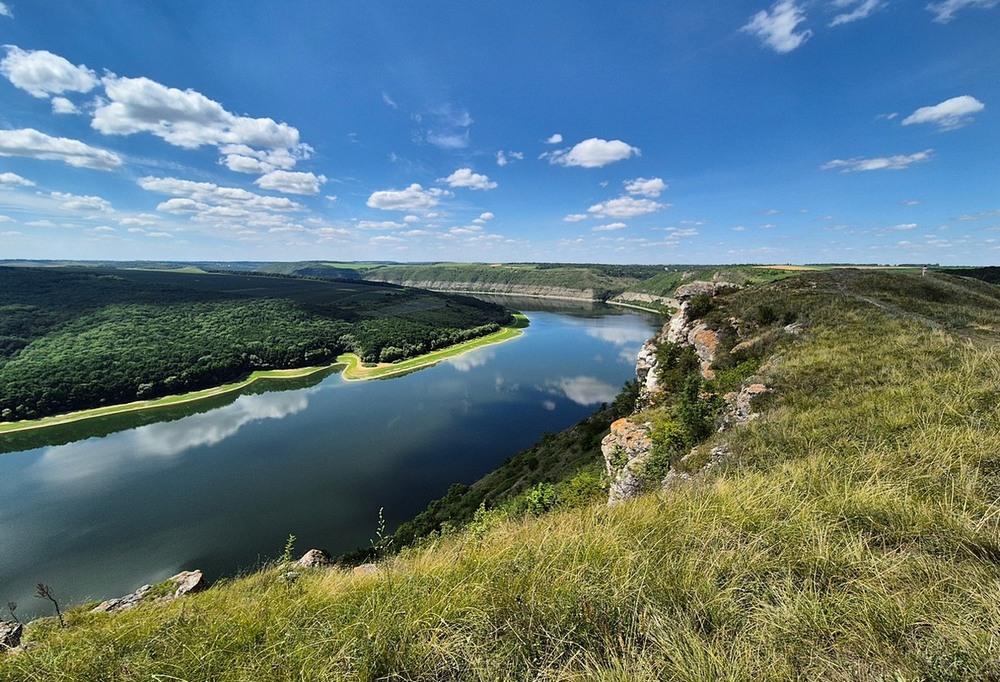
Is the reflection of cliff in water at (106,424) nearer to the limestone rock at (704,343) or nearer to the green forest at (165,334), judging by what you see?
the green forest at (165,334)

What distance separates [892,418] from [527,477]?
21.9m

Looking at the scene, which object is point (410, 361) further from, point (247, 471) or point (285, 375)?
point (247, 471)

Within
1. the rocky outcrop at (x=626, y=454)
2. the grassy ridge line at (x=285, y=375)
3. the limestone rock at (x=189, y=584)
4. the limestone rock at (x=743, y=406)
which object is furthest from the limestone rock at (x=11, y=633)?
the grassy ridge line at (x=285, y=375)

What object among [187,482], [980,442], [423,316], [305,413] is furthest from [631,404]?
[423,316]

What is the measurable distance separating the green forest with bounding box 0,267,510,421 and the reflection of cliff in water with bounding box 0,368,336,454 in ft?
18.5

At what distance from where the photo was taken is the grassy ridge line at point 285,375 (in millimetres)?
51500

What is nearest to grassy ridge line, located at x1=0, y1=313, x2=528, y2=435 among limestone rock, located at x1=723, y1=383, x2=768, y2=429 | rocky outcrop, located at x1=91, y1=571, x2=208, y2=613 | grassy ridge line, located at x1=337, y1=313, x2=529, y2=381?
grassy ridge line, located at x1=337, y1=313, x2=529, y2=381

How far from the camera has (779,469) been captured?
505 cm

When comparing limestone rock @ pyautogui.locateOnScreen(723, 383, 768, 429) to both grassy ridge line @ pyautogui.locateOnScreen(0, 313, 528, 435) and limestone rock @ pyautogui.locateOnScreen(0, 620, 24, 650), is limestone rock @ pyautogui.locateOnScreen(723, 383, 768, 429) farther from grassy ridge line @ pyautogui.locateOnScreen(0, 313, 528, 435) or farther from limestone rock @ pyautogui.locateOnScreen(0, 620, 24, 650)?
grassy ridge line @ pyautogui.locateOnScreen(0, 313, 528, 435)

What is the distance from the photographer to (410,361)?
84.2 meters

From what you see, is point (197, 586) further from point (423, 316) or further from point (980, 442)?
point (423, 316)

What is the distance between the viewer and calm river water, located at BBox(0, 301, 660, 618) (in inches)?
1032

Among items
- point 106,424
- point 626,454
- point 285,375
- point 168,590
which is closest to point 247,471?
point 168,590

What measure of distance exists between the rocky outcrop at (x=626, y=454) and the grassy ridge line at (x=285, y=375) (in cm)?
6464
